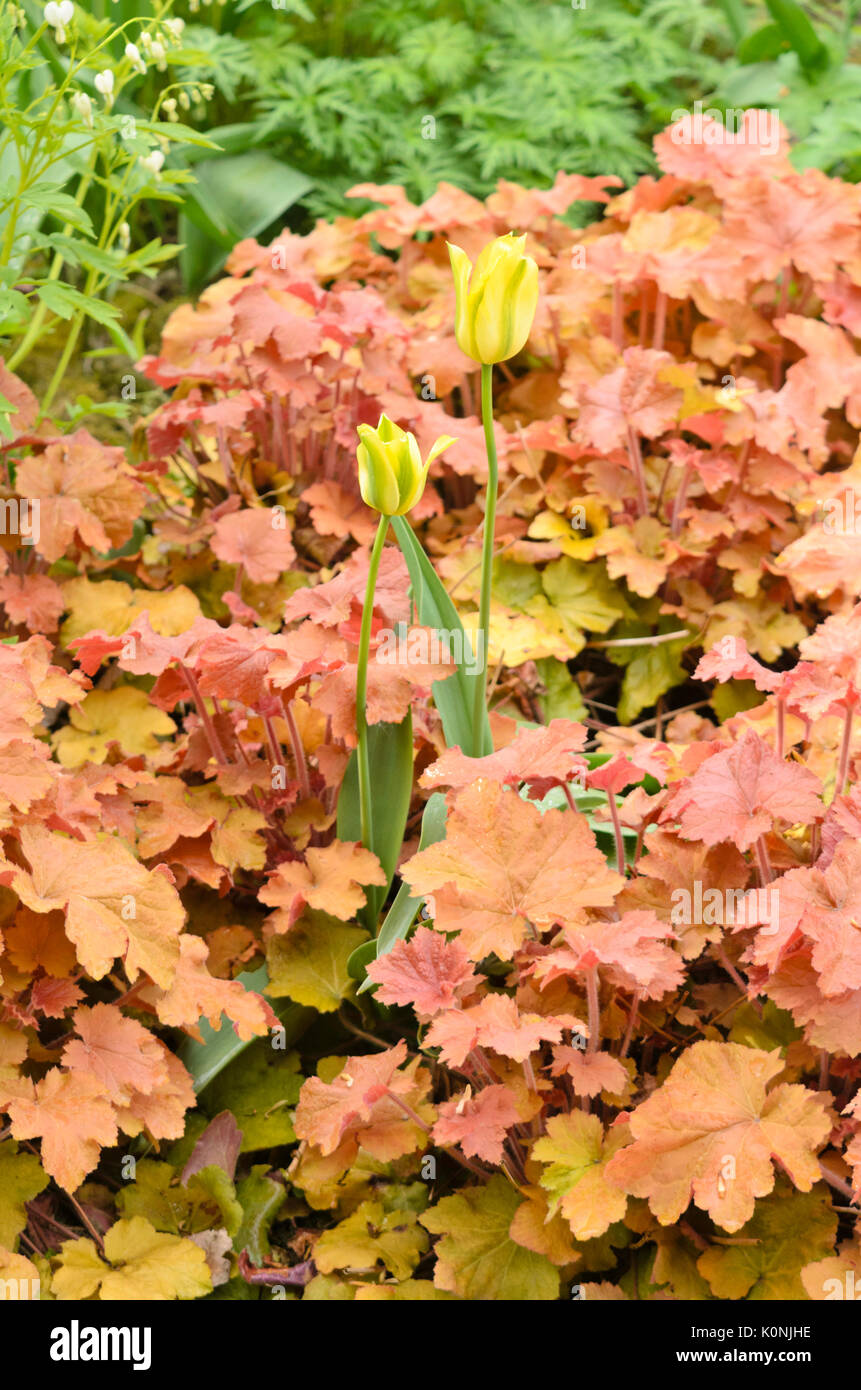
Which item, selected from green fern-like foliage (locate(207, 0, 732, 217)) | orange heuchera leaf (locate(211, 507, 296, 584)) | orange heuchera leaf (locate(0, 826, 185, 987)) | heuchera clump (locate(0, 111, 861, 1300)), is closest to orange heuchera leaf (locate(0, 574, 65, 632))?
heuchera clump (locate(0, 111, 861, 1300))

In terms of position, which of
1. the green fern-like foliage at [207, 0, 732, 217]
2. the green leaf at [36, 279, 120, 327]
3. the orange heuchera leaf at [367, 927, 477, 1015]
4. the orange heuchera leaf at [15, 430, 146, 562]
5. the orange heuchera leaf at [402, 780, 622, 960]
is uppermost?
the green fern-like foliage at [207, 0, 732, 217]

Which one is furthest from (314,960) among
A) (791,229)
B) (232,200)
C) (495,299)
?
(232,200)

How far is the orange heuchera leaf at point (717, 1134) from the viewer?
1141 mm

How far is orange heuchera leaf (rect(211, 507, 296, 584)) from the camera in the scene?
1.92m

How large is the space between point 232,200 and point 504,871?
2102 millimetres

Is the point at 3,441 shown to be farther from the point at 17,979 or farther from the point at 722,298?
the point at 722,298

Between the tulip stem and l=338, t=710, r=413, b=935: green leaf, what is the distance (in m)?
0.01

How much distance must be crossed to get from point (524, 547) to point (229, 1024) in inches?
37.5

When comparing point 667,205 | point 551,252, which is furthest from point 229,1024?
point 667,205

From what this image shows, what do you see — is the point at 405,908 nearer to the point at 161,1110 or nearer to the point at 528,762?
the point at 528,762

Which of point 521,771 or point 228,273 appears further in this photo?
point 228,273

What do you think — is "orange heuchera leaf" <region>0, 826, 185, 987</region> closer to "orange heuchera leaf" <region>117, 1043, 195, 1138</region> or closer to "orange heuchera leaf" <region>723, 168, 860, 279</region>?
"orange heuchera leaf" <region>117, 1043, 195, 1138</region>

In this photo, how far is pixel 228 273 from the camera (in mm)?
2963

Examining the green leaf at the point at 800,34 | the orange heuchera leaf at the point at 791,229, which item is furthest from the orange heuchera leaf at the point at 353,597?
the green leaf at the point at 800,34
